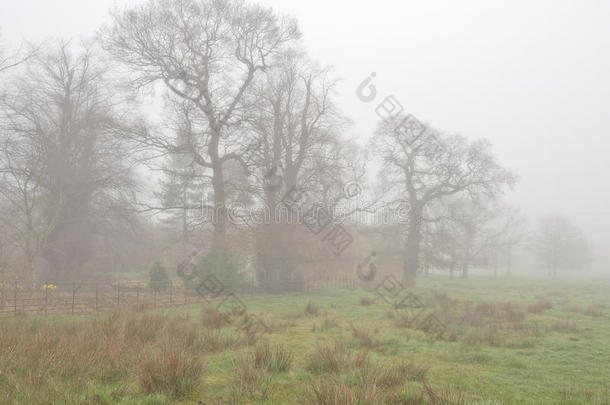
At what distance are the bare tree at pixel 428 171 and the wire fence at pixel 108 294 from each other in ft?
23.2

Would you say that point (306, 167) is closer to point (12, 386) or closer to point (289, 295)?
point (289, 295)

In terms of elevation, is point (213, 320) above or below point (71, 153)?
below

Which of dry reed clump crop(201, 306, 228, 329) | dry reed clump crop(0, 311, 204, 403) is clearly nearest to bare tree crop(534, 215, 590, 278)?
dry reed clump crop(201, 306, 228, 329)

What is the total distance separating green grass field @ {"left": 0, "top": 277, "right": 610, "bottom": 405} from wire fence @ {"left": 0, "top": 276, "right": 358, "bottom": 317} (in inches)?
170

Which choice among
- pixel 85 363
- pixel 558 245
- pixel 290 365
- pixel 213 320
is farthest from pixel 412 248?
pixel 558 245

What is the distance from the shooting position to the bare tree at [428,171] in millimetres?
26000

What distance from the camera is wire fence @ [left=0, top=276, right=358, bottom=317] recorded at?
43.1 feet

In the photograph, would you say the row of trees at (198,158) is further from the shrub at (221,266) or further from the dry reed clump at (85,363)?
the dry reed clump at (85,363)

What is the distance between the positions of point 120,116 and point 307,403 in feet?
67.8

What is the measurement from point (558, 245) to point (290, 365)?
229ft

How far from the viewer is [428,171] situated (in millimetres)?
26797

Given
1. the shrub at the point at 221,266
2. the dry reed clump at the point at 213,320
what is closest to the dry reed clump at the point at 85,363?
the dry reed clump at the point at 213,320

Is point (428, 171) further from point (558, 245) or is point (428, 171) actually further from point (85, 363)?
point (558, 245)

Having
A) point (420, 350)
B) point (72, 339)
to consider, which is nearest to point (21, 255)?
point (72, 339)
